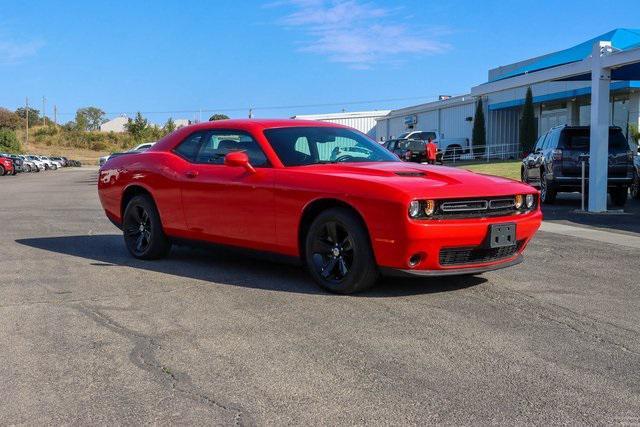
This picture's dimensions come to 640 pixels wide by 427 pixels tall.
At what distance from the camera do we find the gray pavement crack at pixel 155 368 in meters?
3.44

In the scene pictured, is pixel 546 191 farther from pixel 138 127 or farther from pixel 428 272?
pixel 138 127

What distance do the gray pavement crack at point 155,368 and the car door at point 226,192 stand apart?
5.32 ft

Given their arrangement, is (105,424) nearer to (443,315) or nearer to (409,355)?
(409,355)

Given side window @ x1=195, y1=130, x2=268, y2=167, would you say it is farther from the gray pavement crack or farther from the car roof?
the gray pavement crack

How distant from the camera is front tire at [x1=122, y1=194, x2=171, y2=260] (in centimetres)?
749

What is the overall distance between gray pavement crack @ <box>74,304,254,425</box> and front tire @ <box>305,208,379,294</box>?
1.71 meters

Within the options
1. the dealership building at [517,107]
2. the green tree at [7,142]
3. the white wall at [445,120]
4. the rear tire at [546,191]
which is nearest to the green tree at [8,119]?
the green tree at [7,142]

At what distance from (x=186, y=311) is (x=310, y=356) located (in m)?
1.50

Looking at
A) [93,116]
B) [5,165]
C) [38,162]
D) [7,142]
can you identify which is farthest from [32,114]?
[5,165]

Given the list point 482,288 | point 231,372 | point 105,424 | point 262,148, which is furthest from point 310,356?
point 262,148

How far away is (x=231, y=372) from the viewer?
3938mm

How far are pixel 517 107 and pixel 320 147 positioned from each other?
39.0m

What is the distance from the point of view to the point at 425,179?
570 cm

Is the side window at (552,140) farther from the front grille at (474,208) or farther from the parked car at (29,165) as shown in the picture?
the parked car at (29,165)
